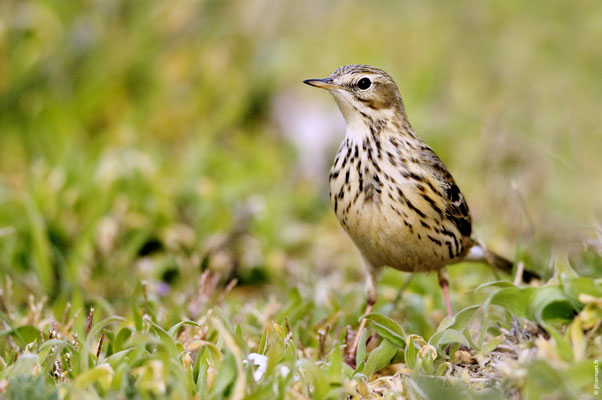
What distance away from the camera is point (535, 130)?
7676mm

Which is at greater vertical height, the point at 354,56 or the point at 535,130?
the point at 354,56

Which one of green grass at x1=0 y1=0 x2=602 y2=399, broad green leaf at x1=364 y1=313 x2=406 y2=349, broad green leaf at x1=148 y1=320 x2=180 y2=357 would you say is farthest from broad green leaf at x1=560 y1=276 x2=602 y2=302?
broad green leaf at x1=148 y1=320 x2=180 y2=357

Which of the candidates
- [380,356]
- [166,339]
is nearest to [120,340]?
[166,339]

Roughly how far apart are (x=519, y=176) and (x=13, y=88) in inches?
179

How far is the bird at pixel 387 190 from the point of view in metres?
3.98

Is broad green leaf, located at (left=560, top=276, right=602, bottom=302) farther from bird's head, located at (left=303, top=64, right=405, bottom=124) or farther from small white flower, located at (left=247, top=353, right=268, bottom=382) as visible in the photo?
bird's head, located at (left=303, top=64, right=405, bottom=124)

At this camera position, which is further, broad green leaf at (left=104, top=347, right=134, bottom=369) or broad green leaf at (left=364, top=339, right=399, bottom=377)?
broad green leaf at (left=364, top=339, right=399, bottom=377)

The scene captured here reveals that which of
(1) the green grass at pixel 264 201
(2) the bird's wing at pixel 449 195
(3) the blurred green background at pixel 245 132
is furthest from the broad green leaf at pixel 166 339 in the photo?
(2) the bird's wing at pixel 449 195

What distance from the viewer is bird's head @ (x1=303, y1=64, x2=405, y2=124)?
14.0 ft

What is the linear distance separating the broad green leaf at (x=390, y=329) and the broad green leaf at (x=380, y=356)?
3 cm

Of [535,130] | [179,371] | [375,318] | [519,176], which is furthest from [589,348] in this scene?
[535,130]

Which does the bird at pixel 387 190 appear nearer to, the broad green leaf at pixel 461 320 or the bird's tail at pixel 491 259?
the bird's tail at pixel 491 259

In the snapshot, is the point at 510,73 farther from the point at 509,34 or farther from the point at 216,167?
the point at 216,167

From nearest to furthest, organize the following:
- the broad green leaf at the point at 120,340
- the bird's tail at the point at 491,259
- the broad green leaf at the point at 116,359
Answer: the broad green leaf at the point at 116,359, the broad green leaf at the point at 120,340, the bird's tail at the point at 491,259
